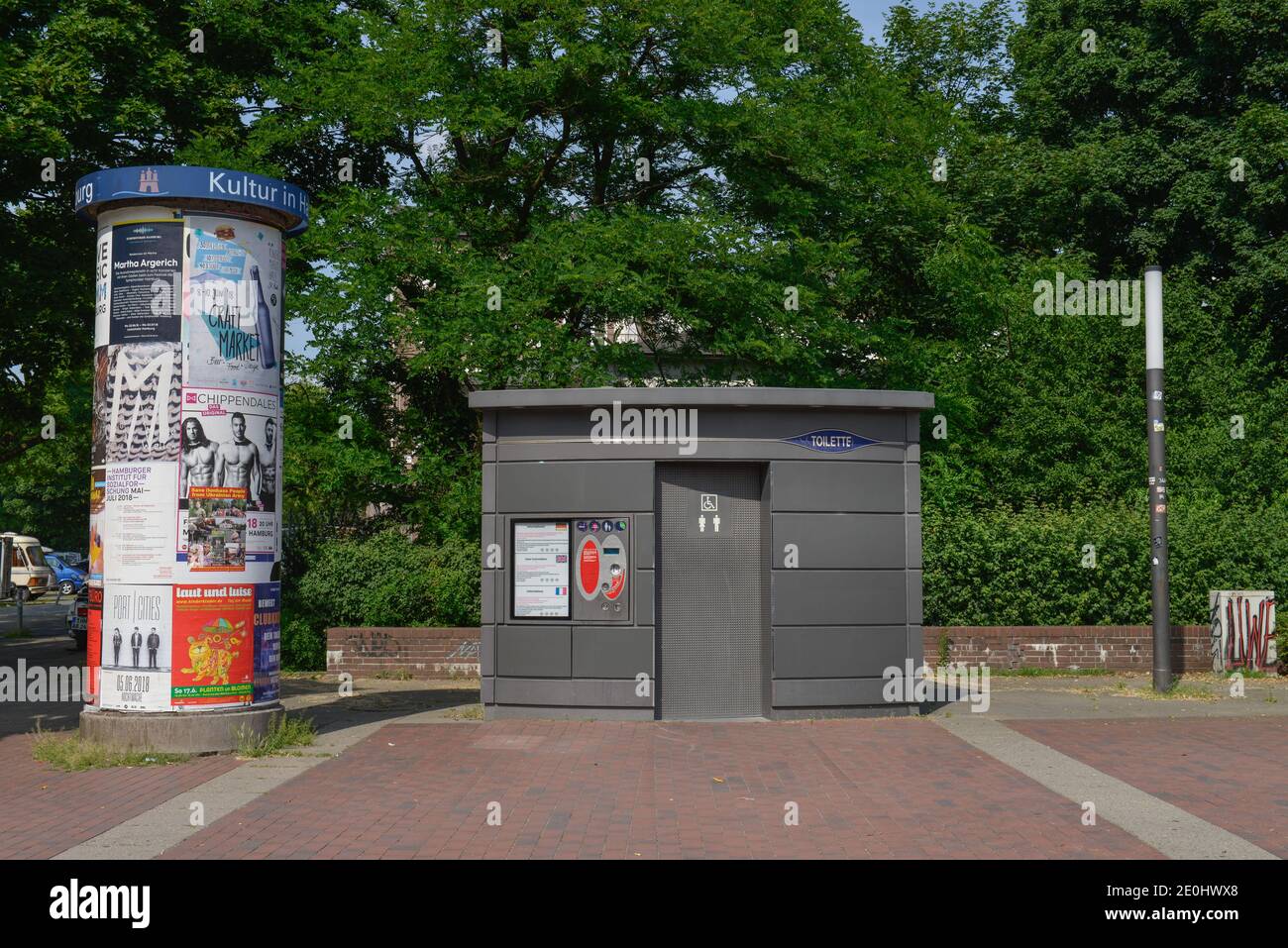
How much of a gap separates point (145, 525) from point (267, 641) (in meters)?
1.55

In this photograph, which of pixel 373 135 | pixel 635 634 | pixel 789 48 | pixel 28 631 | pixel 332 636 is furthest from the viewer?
pixel 28 631

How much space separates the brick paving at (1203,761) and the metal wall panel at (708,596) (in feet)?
9.51

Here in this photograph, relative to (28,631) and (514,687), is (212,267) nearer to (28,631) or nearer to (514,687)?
(514,687)

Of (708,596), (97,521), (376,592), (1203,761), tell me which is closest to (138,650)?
(97,521)

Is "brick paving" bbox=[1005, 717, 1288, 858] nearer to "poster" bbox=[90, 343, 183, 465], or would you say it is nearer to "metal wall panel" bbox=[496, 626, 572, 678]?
"metal wall panel" bbox=[496, 626, 572, 678]

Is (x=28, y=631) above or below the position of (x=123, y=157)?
below

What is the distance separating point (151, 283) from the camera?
37.2 ft

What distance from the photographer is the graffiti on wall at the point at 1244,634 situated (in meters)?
17.5

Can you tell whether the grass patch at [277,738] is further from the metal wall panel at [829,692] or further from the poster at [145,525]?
the metal wall panel at [829,692]

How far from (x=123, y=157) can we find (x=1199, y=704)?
19423 millimetres

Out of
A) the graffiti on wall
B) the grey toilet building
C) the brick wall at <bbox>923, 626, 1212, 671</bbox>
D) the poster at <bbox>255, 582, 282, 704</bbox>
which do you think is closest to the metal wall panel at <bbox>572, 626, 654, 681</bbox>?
the grey toilet building

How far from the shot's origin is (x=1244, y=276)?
1041 inches

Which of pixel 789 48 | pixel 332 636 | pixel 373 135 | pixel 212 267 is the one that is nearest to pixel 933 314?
pixel 789 48

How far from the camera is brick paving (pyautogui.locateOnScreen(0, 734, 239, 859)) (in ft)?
26.0
